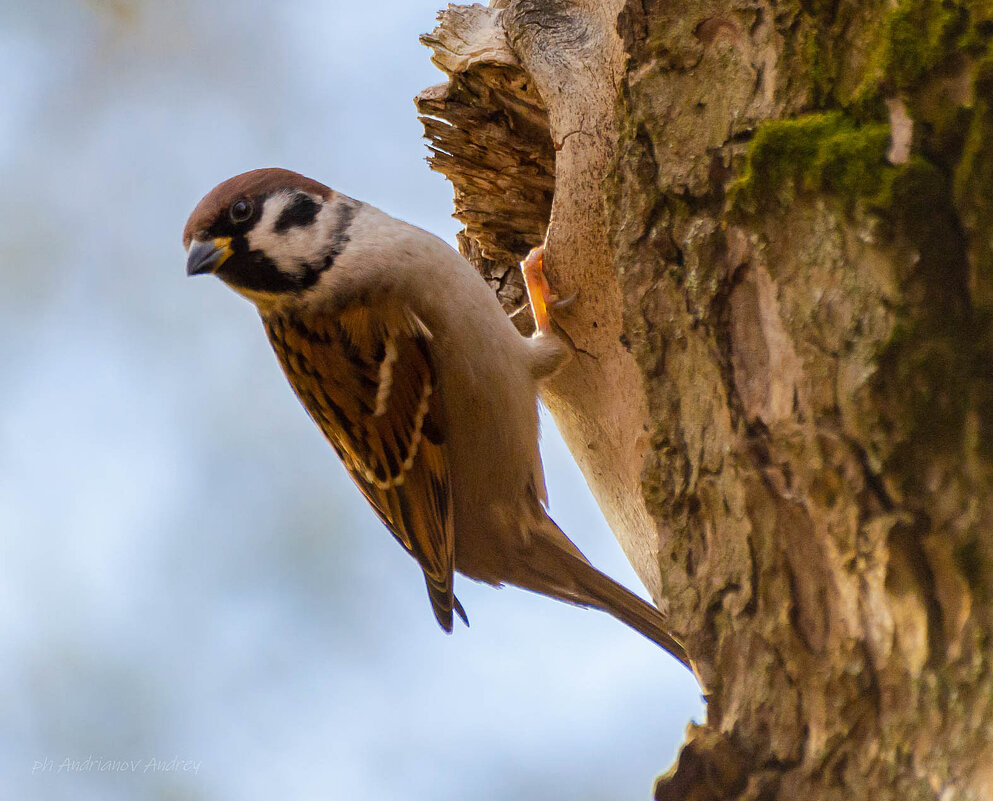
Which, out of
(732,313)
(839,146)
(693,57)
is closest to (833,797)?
(732,313)

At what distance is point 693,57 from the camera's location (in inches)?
53.1

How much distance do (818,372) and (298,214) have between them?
1.51m

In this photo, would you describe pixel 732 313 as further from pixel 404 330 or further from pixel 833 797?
pixel 404 330

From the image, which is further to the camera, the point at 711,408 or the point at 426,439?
the point at 426,439

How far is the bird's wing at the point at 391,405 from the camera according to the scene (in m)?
2.25

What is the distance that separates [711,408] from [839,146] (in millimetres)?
355

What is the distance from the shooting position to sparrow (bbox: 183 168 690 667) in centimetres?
222

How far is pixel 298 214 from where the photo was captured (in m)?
2.31

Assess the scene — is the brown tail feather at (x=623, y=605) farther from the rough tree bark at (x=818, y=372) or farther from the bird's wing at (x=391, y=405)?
the rough tree bark at (x=818, y=372)

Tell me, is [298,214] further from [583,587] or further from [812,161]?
[812,161]

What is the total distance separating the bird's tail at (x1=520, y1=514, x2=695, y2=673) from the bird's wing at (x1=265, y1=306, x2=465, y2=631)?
23 cm

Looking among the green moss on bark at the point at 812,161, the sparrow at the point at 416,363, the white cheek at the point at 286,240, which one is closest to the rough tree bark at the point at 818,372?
the green moss on bark at the point at 812,161

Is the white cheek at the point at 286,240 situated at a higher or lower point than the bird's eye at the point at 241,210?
lower

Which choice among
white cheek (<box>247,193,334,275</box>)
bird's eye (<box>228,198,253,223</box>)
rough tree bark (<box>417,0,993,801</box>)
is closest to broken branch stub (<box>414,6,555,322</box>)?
white cheek (<box>247,193,334,275</box>)
